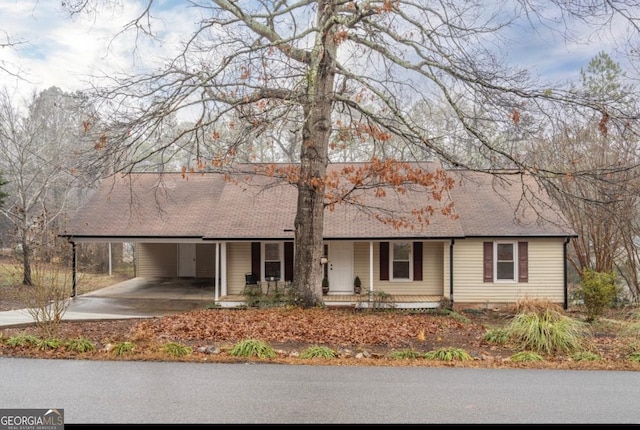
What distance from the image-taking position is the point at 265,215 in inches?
722

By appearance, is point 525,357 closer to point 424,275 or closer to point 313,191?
point 313,191

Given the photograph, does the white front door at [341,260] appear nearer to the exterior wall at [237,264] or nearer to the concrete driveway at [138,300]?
the exterior wall at [237,264]

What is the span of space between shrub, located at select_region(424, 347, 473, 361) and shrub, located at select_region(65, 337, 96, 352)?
5.12 metres

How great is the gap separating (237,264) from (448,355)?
12.0 m

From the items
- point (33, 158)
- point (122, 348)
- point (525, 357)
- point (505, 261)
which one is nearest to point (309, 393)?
point (122, 348)

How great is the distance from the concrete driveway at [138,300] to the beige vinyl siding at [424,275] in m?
5.62

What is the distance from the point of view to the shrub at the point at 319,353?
7.37m

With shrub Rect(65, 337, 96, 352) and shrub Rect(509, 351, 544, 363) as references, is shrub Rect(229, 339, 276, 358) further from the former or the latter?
shrub Rect(509, 351, 544, 363)

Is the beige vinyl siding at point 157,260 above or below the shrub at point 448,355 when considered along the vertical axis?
above

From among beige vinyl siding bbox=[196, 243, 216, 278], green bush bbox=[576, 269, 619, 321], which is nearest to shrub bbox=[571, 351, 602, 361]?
green bush bbox=[576, 269, 619, 321]

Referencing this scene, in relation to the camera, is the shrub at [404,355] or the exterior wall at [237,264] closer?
the shrub at [404,355]

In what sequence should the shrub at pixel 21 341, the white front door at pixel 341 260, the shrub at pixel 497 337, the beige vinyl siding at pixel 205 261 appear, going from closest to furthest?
the shrub at pixel 21 341, the shrub at pixel 497 337, the white front door at pixel 341 260, the beige vinyl siding at pixel 205 261

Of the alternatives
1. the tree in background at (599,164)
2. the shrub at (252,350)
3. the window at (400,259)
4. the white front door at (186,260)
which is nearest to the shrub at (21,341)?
the shrub at (252,350)
